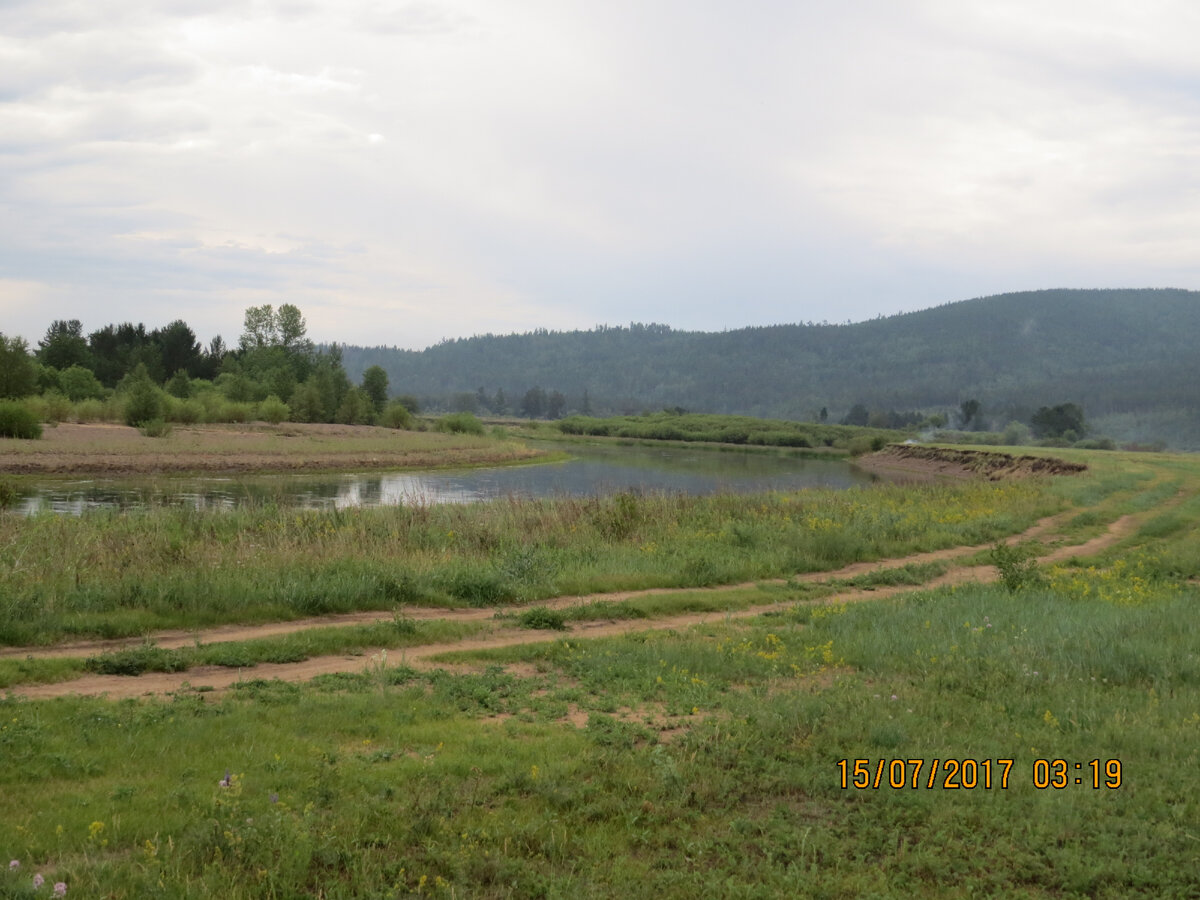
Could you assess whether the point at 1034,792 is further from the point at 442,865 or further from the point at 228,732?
the point at 228,732

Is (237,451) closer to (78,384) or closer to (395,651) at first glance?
(78,384)

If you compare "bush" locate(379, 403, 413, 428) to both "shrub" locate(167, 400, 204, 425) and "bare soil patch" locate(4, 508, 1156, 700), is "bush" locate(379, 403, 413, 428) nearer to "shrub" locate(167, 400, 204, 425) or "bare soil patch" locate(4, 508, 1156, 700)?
"shrub" locate(167, 400, 204, 425)

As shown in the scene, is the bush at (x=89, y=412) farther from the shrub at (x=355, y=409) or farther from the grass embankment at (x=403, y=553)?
the grass embankment at (x=403, y=553)

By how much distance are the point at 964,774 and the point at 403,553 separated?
11.5 metres

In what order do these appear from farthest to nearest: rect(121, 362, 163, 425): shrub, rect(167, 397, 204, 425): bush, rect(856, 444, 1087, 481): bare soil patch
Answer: rect(167, 397, 204, 425): bush < rect(121, 362, 163, 425): shrub < rect(856, 444, 1087, 481): bare soil patch

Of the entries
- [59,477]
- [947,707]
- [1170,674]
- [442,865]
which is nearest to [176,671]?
[442,865]

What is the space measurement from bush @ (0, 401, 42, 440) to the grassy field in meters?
43.1

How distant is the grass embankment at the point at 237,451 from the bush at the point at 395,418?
15663 mm

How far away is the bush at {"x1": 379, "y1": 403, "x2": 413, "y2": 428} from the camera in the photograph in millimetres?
94438

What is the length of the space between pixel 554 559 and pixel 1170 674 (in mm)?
10037

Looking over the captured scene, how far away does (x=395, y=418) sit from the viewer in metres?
94.5

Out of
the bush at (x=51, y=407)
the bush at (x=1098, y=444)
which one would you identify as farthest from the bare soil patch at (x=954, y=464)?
the bush at (x=51, y=407)

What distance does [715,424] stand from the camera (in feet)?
422

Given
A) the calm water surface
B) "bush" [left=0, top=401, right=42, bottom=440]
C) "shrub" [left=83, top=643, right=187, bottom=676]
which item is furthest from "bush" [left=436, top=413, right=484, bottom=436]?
"shrub" [left=83, top=643, right=187, bottom=676]
